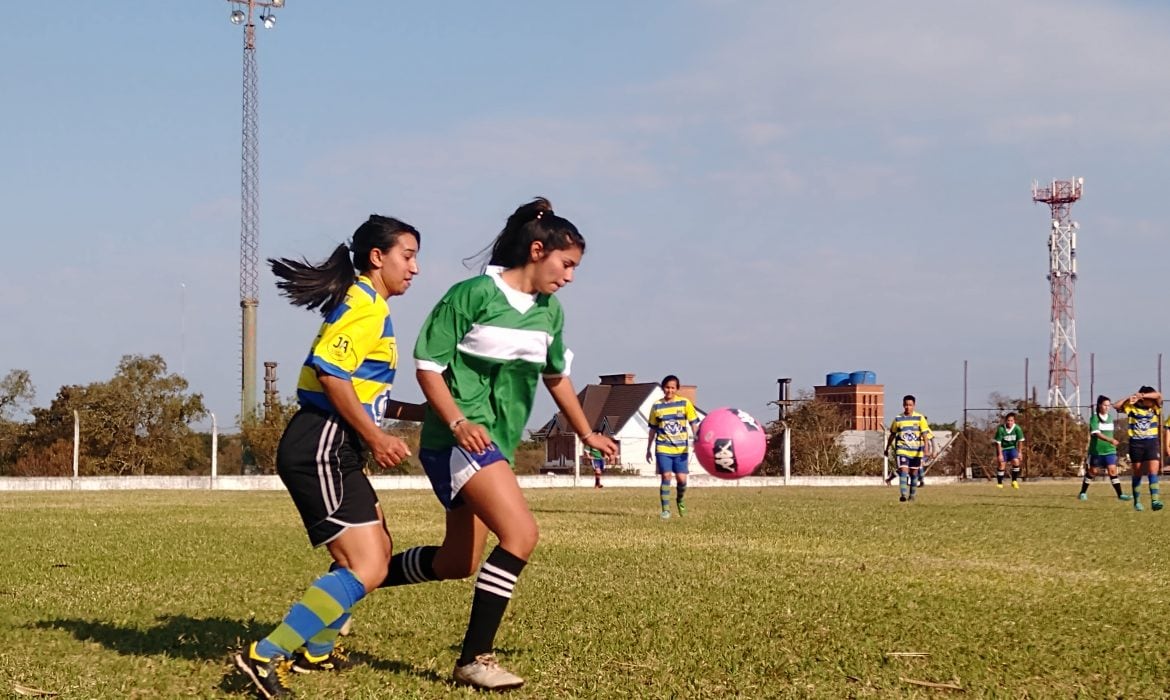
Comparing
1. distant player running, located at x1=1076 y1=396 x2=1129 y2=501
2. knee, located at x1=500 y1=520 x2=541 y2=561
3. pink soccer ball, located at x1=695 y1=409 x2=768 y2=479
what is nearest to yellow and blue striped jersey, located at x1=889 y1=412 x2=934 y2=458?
distant player running, located at x1=1076 y1=396 x2=1129 y2=501

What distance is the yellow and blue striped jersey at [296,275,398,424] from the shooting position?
5.46 metres

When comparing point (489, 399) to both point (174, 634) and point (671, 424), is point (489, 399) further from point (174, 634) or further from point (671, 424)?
point (671, 424)

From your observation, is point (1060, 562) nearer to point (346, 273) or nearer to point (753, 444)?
point (753, 444)

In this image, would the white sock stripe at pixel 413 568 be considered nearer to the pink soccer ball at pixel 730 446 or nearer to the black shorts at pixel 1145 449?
the pink soccer ball at pixel 730 446

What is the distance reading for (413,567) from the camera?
5.98 metres

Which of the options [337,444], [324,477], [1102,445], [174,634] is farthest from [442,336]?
[1102,445]

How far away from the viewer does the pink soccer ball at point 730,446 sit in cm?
1452

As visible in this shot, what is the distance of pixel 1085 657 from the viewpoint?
6.15m

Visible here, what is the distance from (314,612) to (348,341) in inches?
44.2

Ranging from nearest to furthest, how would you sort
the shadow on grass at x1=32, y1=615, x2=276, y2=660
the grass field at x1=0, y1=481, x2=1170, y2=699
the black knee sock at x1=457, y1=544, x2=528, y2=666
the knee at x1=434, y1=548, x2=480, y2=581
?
the black knee sock at x1=457, y1=544, x2=528, y2=666 < the grass field at x1=0, y1=481, x2=1170, y2=699 < the knee at x1=434, y1=548, x2=480, y2=581 < the shadow on grass at x1=32, y1=615, x2=276, y2=660

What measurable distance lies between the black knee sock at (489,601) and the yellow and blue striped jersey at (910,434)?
2140cm

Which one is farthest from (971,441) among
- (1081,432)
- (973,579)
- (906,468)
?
(973,579)

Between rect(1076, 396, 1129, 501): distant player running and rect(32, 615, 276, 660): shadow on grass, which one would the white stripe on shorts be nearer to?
rect(32, 615, 276, 660): shadow on grass

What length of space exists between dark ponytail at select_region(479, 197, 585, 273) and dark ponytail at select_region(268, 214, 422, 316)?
476 millimetres
